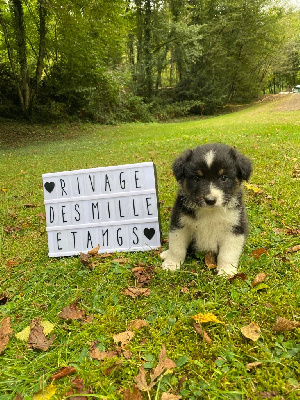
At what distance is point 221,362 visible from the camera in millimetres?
2146

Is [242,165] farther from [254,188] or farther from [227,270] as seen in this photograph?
[254,188]

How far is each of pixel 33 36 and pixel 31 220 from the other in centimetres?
2331

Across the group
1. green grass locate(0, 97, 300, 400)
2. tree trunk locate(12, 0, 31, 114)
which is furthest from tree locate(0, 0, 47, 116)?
green grass locate(0, 97, 300, 400)

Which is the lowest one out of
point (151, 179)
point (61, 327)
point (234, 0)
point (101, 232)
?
point (61, 327)

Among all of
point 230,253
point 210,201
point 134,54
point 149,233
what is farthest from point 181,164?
point 134,54

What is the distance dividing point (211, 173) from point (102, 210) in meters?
1.72

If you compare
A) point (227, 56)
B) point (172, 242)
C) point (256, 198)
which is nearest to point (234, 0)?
point (227, 56)

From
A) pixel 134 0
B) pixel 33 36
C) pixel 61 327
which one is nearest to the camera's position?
pixel 61 327

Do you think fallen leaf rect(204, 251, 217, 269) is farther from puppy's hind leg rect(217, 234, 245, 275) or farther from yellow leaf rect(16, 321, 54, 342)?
yellow leaf rect(16, 321, 54, 342)

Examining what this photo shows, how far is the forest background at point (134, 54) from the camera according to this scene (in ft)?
67.2

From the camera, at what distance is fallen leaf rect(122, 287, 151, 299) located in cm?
300

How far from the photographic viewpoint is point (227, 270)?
3.15m

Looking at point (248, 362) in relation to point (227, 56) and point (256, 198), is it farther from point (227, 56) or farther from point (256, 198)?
point (227, 56)

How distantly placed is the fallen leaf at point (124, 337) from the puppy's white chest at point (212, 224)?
1.32 metres
